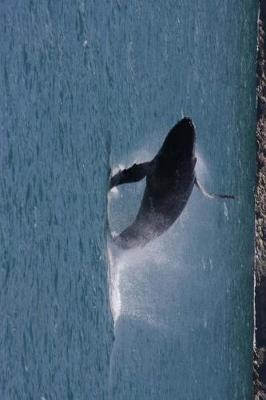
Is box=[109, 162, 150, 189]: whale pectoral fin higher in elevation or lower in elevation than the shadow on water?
higher

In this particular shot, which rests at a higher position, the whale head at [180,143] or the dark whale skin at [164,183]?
the whale head at [180,143]

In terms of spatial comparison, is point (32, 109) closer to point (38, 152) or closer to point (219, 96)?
Result: point (38, 152)

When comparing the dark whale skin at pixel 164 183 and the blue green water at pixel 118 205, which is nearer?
the blue green water at pixel 118 205

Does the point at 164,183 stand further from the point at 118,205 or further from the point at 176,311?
the point at 176,311

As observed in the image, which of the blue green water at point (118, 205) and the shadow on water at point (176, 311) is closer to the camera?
the blue green water at point (118, 205)

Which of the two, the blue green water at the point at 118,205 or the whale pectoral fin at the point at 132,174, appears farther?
the whale pectoral fin at the point at 132,174

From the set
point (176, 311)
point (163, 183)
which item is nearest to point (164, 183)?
point (163, 183)

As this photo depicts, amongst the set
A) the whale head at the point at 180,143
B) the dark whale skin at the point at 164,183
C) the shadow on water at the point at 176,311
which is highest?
the whale head at the point at 180,143
